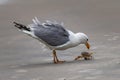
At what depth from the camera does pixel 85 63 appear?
8.71 metres

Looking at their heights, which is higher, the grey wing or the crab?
the grey wing

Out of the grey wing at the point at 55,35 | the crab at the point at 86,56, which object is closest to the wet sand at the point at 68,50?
the crab at the point at 86,56

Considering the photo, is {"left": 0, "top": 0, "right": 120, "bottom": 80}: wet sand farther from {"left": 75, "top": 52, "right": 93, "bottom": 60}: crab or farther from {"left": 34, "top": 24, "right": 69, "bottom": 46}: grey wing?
{"left": 34, "top": 24, "right": 69, "bottom": 46}: grey wing

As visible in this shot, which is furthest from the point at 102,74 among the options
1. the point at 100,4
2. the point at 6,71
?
the point at 100,4

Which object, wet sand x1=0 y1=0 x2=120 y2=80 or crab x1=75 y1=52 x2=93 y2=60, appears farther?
crab x1=75 y1=52 x2=93 y2=60

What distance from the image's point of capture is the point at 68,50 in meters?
10.3

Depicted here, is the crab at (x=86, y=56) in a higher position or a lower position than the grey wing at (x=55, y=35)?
lower

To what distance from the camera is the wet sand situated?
26.1ft

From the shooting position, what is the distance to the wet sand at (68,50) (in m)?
7.96

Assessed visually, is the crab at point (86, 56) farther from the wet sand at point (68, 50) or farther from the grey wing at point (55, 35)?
the grey wing at point (55, 35)

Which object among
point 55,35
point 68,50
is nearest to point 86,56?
point 55,35

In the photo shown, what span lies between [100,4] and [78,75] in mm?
7387

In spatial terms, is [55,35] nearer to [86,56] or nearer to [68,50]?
[86,56]

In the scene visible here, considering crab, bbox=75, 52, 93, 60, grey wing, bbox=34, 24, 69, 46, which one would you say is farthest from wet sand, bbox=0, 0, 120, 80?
grey wing, bbox=34, 24, 69, 46
